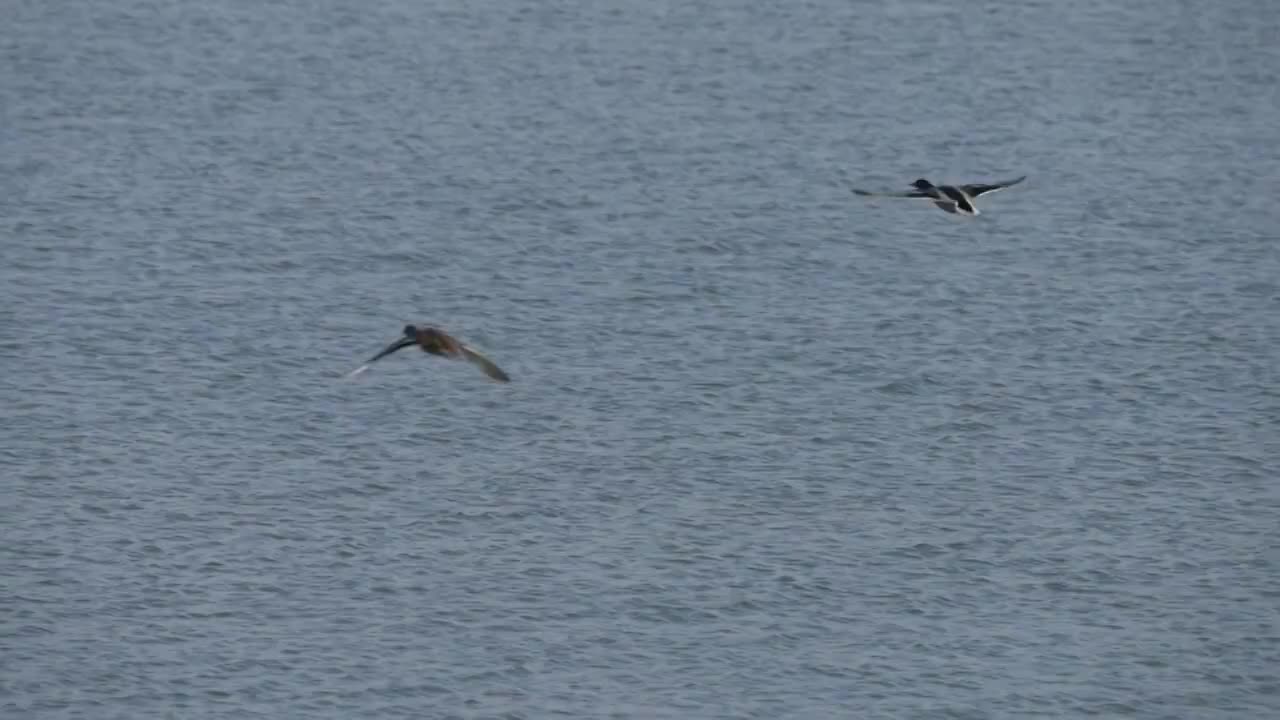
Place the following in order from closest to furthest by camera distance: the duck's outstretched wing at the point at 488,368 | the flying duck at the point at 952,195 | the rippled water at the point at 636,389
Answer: the duck's outstretched wing at the point at 488,368 → the rippled water at the point at 636,389 → the flying duck at the point at 952,195

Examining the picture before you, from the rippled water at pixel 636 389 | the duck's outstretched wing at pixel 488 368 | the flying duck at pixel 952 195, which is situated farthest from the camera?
the flying duck at pixel 952 195

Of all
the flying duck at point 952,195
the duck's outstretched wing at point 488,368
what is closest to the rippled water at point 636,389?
the duck's outstretched wing at point 488,368

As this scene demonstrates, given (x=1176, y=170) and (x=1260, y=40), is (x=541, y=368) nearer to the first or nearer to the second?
(x=1176, y=170)

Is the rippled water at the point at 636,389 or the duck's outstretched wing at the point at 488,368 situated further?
the rippled water at the point at 636,389

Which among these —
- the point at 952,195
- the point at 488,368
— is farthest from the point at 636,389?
the point at 488,368

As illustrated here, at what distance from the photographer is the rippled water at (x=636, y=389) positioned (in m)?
27.7

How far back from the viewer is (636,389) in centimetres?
3547

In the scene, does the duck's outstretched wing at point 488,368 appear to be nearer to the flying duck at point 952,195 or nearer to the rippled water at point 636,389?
the rippled water at point 636,389

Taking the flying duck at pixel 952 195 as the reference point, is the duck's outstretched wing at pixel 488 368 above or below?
below

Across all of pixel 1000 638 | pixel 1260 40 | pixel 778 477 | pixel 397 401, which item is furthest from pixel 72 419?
pixel 1260 40

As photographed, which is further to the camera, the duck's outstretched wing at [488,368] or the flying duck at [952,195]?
the flying duck at [952,195]

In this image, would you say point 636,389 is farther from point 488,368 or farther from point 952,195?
point 488,368

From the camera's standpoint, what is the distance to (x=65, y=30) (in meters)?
62.2

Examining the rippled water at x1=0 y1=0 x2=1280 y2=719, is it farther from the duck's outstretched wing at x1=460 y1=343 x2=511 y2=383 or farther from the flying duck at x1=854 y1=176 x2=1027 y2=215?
the flying duck at x1=854 y1=176 x2=1027 y2=215
